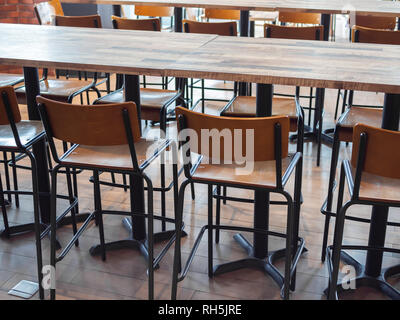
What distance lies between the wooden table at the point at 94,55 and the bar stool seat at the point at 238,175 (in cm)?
42

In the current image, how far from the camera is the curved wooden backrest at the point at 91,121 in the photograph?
6.20ft

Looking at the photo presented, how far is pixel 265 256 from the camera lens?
8.31 ft

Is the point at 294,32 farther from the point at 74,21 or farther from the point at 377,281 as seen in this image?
the point at 377,281

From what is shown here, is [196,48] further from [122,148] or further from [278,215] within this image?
[278,215]

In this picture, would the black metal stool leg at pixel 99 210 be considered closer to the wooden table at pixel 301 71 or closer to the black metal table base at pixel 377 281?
the wooden table at pixel 301 71

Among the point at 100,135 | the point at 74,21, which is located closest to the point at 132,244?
the point at 100,135

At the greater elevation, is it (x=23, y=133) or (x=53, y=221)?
(x=23, y=133)

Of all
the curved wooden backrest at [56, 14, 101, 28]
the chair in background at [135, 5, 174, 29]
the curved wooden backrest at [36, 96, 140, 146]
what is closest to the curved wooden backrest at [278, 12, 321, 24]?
the chair in background at [135, 5, 174, 29]

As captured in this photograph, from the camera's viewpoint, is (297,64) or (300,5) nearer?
(297,64)

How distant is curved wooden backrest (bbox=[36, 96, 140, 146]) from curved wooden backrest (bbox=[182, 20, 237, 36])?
1.74 meters

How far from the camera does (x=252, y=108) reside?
8.77 feet

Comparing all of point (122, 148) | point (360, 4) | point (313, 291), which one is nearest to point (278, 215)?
point (313, 291)

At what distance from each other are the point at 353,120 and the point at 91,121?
4.31ft

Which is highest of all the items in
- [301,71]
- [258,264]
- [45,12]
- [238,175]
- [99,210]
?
[45,12]
